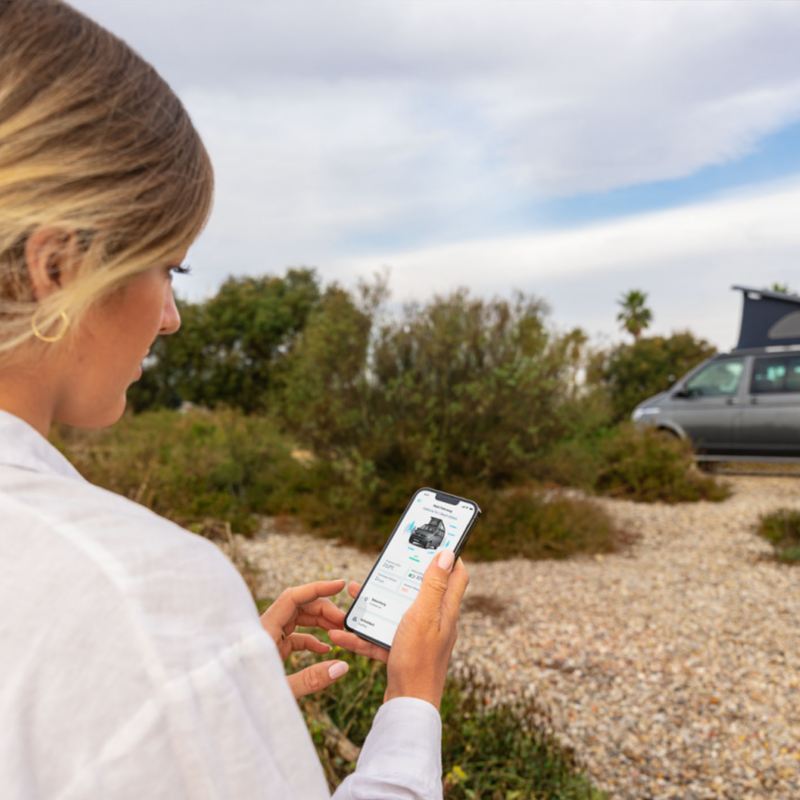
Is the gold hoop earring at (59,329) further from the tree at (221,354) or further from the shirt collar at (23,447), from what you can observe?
the tree at (221,354)

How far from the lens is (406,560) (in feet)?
5.09

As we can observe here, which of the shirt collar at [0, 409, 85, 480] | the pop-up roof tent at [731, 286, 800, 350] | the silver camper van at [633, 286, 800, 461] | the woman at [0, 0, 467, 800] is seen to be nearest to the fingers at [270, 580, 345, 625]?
the woman at [0, 0, 467, 800]

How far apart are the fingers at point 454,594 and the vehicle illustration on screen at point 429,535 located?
1.28 ft

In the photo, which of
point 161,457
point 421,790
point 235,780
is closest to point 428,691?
point 421,790

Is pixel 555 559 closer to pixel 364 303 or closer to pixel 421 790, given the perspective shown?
pixel 364 303

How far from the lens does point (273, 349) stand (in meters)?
22.7

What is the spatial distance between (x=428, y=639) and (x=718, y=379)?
39.9 feet

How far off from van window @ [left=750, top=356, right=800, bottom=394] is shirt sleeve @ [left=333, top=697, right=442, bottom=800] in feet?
39.2

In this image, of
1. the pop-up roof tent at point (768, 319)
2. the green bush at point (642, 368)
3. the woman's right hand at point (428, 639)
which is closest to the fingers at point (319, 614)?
the woman's right hand at point (428, 639)

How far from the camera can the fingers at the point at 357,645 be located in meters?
1.35

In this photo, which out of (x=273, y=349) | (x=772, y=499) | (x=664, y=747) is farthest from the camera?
(x=273, y=349)

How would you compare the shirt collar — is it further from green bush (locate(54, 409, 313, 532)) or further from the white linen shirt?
green bush (locate(54, 409, 313, 532))

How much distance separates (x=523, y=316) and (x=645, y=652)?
3686 millimetres

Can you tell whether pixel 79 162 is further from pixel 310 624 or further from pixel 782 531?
pixel 782 531
